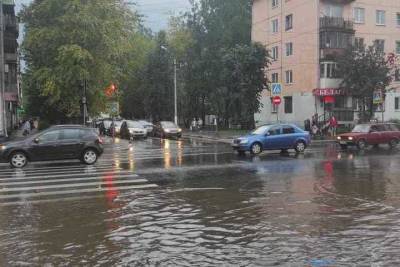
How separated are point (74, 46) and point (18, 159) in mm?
12927

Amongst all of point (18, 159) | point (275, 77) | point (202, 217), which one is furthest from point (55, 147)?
point (275, 77)

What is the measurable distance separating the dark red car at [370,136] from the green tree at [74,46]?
15.8m

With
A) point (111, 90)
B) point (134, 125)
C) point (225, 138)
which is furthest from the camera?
point (134, 125)

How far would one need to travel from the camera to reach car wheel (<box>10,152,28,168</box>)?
20406mm

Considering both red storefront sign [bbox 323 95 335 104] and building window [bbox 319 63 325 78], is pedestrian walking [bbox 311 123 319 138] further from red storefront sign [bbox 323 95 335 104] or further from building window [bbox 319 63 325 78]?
building window [bbox 319 63 325 78]

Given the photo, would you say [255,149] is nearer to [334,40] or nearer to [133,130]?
[133,130]

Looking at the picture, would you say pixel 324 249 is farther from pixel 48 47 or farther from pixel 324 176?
pixel 48 47

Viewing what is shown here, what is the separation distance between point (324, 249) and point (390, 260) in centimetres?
91

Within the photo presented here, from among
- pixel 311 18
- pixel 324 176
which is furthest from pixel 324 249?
pixel 311 18

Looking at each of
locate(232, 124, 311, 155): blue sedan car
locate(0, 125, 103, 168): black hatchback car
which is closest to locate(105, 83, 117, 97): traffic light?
locate(232, 124, 311, 155): blue sedan car

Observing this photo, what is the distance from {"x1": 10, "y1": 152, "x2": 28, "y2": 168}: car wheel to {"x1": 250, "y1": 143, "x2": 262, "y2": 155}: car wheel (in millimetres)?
10311

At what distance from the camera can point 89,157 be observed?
70.6 ft

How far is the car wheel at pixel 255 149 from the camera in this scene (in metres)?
25.1

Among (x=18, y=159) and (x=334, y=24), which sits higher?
(x=334, y=24)
